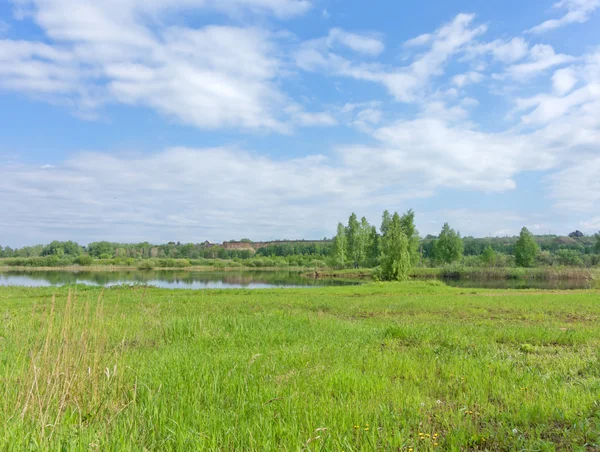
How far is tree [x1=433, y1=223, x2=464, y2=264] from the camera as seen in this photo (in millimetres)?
75812

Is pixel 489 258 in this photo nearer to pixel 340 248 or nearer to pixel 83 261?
pixel 340 248

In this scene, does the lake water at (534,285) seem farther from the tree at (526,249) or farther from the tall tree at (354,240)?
the tall tree at (354,240)

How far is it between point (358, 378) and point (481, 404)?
1.53 meters

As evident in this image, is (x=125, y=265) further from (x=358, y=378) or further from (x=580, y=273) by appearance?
(x=358, y=378)

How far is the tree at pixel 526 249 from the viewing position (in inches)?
2699

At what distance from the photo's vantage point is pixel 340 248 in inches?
3307

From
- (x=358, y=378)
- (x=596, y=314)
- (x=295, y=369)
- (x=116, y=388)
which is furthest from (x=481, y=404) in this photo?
(x=596, y=314)

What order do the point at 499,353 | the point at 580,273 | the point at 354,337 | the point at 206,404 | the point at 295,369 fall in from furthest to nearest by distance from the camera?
the point at 580,273 < the point at 354,337 < the point at 499,353 < the point at 295,369 < the point at 206,404

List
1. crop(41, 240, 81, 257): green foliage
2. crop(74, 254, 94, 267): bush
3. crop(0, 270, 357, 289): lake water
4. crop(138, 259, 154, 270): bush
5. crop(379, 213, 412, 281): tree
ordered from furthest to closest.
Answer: crop(41, 240, 81, 257): green foliage
crop(138, 259, 154, 270): bush
crop(74, 254, 94, 267): bush
crop(379, 213, 412, 281): tree
crop(0, 270, 357, 289): lake water

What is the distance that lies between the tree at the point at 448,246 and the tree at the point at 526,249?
35.1 ft

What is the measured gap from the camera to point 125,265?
96.6m

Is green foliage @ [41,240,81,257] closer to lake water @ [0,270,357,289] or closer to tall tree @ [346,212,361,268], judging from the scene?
lake water @ [0,270,357,289]

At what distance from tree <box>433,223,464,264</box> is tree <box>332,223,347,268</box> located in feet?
65.7

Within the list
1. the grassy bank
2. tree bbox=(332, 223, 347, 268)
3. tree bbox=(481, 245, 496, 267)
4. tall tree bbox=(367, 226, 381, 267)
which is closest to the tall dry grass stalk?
the grassy bank
